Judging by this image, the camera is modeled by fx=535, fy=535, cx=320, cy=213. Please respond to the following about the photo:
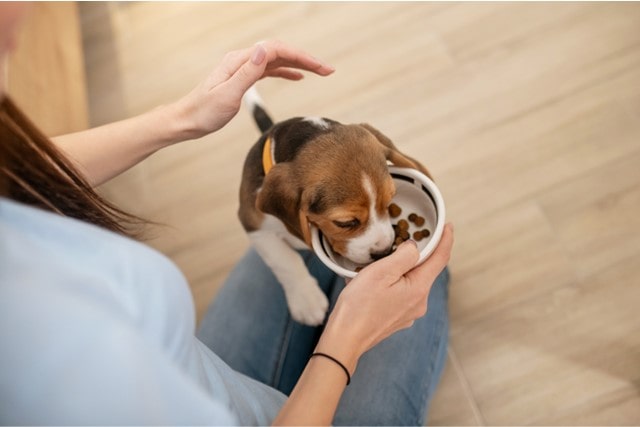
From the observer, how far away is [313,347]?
1.65m

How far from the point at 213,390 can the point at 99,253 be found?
358mm

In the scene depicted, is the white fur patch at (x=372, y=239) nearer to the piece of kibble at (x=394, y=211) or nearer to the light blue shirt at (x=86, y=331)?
the piece of kibble at (x=394, y=211)

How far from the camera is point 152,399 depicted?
675 mm

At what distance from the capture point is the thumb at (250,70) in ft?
4.50

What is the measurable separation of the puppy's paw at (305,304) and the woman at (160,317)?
0.05 meters

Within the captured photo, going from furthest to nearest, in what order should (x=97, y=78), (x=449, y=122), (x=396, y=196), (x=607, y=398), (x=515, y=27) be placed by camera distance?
(x=97, y=78), (x=515, y=27), (x=449, y=122), (x=607, y=398), (x=396, y=196)

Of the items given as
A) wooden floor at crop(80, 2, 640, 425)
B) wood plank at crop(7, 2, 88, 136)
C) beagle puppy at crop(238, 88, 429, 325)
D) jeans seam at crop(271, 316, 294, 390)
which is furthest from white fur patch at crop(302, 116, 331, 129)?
wood plank at crop(7, 2, 88, 136)

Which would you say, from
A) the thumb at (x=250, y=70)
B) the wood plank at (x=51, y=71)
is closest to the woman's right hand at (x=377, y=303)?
the thumb at (x=250, y=70)

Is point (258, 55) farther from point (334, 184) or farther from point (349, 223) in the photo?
point (349, 223)

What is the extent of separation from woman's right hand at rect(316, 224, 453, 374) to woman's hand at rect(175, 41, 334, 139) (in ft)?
1.93

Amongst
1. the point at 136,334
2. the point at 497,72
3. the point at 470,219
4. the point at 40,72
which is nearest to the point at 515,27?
the point at 497,72

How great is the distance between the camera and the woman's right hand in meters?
1.11

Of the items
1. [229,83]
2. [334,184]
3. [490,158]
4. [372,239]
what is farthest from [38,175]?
[490,158]

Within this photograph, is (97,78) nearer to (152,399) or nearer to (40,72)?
(40,72)
